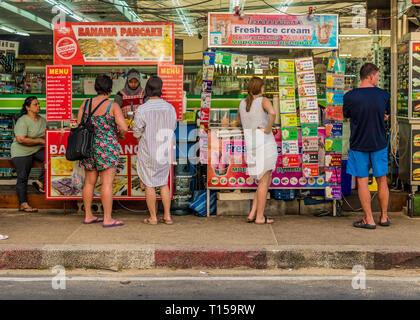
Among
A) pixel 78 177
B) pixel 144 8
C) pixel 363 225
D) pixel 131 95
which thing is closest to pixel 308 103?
pixel 363 225

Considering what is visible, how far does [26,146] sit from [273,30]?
3.64 meters

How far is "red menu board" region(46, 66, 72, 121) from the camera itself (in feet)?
25.9

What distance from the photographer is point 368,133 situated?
714 cm

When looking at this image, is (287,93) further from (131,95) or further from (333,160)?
(131,95)

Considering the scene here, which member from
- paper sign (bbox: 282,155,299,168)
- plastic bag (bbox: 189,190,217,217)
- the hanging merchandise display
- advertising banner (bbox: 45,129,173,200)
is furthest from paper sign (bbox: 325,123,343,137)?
advertising banner (bbox: 45,129,173,200)

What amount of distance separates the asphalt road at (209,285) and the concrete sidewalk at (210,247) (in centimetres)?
15

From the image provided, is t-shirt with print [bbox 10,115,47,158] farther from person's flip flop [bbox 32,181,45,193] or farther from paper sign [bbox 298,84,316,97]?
paper sign [bbox 298,84,316,97]

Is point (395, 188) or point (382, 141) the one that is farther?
point (395, 188)

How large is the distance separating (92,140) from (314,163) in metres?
2.80
